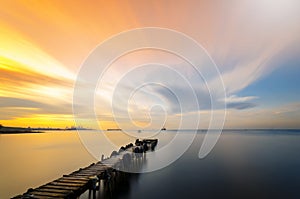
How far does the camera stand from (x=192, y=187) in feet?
41.4

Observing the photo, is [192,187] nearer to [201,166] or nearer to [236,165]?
[201,166]

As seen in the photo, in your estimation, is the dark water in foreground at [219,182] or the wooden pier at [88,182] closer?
the wooden pier at [88,182]

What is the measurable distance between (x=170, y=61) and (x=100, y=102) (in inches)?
301

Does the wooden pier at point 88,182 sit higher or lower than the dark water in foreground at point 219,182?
higher

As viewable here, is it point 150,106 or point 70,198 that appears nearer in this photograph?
point 70,198

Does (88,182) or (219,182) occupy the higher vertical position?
(88,182)

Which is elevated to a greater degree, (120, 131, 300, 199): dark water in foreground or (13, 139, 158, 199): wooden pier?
(13, 139, 158, 199): wooden pier

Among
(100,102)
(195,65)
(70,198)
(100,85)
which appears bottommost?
(70,198)

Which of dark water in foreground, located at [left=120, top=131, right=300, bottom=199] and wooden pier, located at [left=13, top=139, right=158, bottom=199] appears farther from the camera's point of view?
dark water in foreground, located at [left=120, top=131, right=300, bottom=199]

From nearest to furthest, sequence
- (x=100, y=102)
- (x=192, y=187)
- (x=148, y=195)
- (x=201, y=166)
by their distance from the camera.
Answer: (x=148, y=195) → (x=192, y=187) → (x=201, y=166) → (x=100, y=102)

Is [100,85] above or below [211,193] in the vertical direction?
above

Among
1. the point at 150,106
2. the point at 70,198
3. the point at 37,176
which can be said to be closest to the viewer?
the point at 70,198

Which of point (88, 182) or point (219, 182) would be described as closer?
point (88, 182)

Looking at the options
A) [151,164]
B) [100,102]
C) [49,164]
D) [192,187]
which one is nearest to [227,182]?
[192,187]
